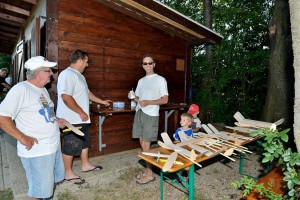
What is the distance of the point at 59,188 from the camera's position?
330 centimetres

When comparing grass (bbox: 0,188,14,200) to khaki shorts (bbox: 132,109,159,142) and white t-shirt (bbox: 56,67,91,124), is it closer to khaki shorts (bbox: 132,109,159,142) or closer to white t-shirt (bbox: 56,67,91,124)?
white t-shirt (bbox: 56,67,91,124)

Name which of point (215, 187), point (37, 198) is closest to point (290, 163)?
point (215, 187)

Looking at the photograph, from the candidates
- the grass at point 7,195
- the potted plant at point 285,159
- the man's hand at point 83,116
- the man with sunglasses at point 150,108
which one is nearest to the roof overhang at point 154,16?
the man with sunglasses at point 150,108

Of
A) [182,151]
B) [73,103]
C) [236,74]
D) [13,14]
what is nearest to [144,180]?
[182,151]

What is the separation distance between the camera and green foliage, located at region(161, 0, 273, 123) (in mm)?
7051

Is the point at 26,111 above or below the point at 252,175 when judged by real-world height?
above

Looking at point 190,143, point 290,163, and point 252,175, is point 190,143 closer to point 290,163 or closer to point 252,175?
point 290,163

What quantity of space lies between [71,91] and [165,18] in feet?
9.27

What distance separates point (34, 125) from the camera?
2.21 metres

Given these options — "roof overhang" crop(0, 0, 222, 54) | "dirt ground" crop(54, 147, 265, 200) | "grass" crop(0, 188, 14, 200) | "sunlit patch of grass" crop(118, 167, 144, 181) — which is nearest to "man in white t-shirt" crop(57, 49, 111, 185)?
"dirt ground" crop(54, 147, 265, 200)

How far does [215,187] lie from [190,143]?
130 cm

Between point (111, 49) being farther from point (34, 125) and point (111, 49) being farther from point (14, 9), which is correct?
point (34, 125)

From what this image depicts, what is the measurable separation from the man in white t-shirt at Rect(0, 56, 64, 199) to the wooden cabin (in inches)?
71.7

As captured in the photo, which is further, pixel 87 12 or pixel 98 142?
pixel 98 142
